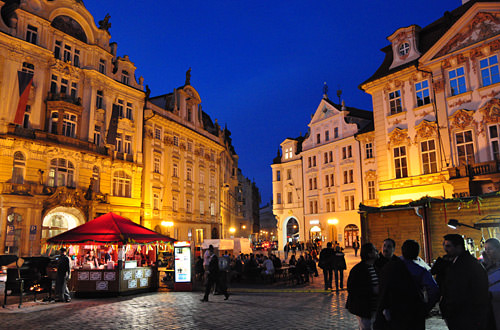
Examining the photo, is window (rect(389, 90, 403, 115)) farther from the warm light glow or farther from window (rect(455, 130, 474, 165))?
the warm light glow

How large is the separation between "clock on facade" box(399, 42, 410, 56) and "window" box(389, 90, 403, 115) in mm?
2791

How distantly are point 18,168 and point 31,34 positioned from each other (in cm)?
1002

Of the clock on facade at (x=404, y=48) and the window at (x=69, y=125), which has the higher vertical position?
the clock on facade at (x=404, y=48)

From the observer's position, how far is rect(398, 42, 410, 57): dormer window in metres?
27.9

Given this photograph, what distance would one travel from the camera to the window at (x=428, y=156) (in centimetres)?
2548

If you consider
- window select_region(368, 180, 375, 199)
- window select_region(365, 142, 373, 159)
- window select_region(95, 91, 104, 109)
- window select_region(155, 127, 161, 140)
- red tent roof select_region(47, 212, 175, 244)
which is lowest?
red tent roof select_region(47, 212, 175, 244)

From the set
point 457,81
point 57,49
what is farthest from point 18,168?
point 457,81

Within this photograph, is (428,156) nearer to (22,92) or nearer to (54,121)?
(54,121)

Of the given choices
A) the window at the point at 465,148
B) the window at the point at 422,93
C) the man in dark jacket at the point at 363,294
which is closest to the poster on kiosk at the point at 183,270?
the man in dark jacket at the point at 363,294

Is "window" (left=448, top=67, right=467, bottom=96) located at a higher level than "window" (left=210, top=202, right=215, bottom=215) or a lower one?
higher

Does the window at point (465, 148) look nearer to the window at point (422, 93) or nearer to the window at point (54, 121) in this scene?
the window at point (422, 93)

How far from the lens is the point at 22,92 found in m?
27.1

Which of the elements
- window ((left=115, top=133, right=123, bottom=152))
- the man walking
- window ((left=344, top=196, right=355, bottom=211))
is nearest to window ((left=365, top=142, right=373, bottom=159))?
window ((left=344, top=196, right=355, bottom=211))

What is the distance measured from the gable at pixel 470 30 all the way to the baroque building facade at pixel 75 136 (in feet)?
85.1
